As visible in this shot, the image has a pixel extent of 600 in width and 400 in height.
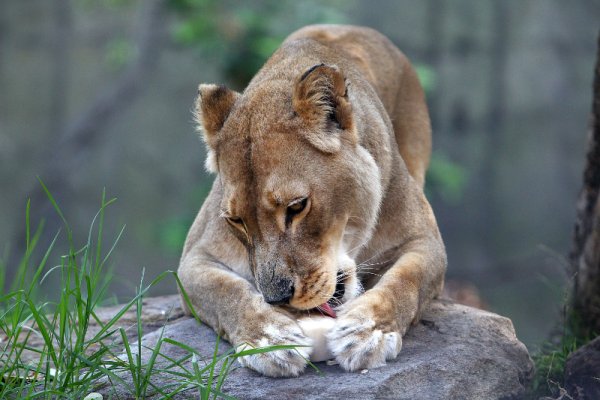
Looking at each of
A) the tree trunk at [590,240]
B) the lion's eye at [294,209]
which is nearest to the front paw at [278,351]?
the lion's eye at [294,209]

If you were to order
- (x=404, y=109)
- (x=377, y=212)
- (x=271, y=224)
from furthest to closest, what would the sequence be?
(x=404, y=109) → (x=377, y=212) → (x=271, y=224)

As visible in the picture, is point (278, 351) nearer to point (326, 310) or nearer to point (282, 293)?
point (282, 293)

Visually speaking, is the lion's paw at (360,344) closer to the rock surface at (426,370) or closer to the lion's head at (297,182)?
the rock surface at (426,370)

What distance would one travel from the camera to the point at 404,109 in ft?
17.4

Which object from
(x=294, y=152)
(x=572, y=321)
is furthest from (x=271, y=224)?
(x=572, y=321)

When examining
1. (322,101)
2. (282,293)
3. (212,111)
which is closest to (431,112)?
(212,111)

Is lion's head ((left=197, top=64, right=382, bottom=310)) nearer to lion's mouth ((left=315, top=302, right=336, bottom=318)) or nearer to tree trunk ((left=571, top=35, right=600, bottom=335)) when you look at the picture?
Result: lion's mouth ((left=315, top=302, right=336, bottom=318))

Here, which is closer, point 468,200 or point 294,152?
point 294,152

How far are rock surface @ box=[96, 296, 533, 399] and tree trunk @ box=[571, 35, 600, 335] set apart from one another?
89 centimetres

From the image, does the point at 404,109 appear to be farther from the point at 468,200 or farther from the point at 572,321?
the point at 468,200

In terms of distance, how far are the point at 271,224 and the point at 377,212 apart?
2.24 feet

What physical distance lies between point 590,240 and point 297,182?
6.15ft

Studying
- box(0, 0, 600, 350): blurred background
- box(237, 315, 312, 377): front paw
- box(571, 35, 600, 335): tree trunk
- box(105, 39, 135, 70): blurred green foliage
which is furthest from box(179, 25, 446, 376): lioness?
box(105, 39, 135, 70): blurred green foliage

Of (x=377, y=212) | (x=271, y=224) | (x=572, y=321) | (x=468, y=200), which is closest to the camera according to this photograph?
(x=271, y=224)
